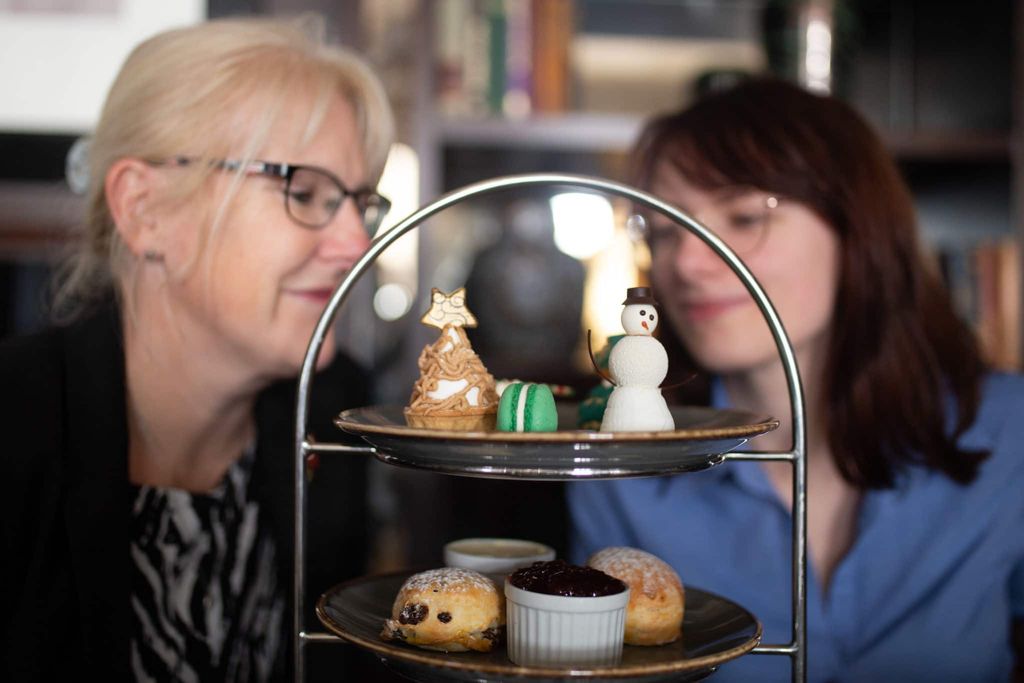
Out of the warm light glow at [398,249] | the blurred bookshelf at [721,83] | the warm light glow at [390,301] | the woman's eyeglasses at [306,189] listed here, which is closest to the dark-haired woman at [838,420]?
the woman's eyeglasses at [306,189]

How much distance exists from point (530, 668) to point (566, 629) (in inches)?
1.9

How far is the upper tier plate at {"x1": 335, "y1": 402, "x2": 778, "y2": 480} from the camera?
2.06ft

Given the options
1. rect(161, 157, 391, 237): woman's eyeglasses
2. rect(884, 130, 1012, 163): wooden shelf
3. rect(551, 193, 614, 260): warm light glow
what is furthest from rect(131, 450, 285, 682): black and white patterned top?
rect(884, 130, 1012, 163): wooden shelf

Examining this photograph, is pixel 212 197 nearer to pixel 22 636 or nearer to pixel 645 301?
pixel 22 636

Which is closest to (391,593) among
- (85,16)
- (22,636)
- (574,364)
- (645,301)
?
(645,301)

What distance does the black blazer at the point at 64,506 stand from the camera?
3.58ft

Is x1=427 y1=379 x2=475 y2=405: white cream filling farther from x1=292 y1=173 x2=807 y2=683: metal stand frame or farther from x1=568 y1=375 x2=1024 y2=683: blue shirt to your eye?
x1=568 y1=375 x2=1024 y2=683: blue shirt

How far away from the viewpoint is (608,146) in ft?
6.83

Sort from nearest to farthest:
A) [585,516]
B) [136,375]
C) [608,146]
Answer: [136,375] < [585,516] < [608,146]

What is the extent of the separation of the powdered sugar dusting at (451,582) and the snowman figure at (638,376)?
17 centimetres

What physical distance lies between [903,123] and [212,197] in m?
1.96

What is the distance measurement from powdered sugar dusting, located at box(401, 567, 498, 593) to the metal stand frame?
0.29 ft

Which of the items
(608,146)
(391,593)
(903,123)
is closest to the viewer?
(391,593)

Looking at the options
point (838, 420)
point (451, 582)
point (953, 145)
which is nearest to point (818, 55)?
point (953, 145)
